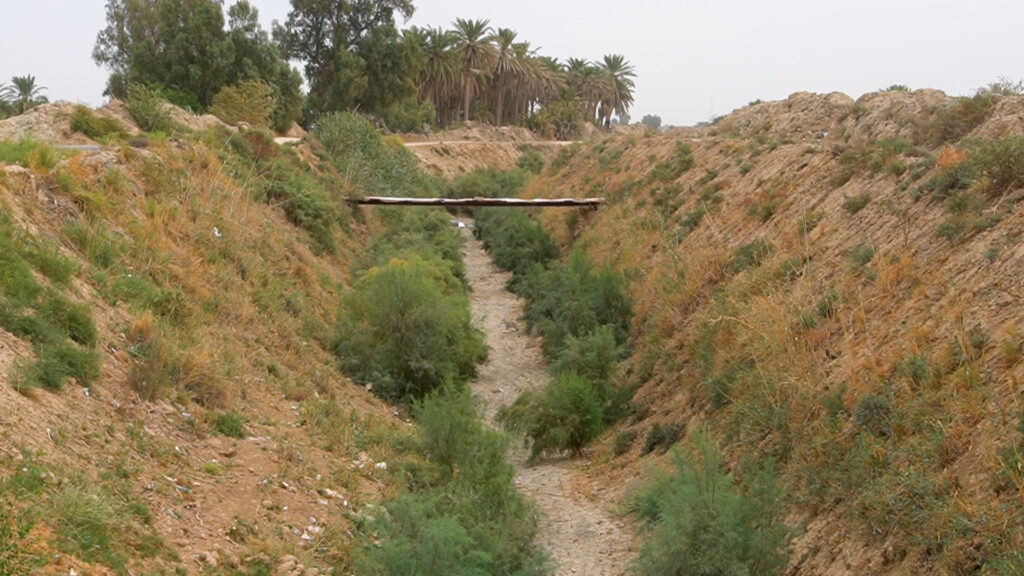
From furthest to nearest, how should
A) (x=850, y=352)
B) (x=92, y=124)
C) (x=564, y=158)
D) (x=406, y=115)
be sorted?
(x=406, y=115) → (x=564, y=158) → (x=92, y=124) → (x=850, y=352)

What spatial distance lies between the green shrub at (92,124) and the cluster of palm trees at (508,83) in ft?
121

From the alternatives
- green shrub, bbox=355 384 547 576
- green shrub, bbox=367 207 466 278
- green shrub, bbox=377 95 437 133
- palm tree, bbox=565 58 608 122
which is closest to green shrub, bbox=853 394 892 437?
green shrub, bbox=355 384 547 576

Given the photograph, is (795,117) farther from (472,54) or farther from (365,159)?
(472,54)

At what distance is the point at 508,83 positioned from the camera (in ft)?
268

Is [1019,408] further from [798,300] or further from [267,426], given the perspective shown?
[267,426]

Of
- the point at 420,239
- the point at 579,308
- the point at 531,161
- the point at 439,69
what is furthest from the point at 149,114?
the point at 439,69

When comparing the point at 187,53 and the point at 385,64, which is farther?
the point at 385,64

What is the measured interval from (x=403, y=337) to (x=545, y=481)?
4769 millimetres

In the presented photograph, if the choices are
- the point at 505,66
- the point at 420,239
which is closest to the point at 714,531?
the point at 420,239

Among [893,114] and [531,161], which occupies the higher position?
[893,114]

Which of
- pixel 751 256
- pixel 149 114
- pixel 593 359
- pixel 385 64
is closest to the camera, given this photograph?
pixel 593 359

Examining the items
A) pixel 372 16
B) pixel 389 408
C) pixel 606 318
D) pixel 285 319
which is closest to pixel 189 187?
pixel 285 319

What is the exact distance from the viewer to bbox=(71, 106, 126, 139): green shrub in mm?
24547

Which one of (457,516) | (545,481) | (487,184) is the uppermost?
(487,184)
